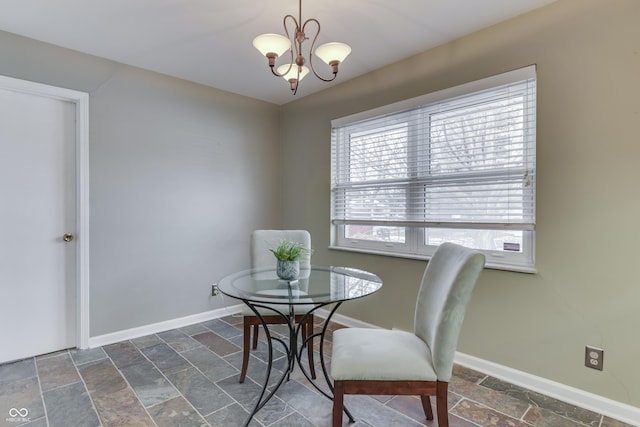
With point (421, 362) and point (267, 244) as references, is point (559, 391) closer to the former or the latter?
point (421, 362)

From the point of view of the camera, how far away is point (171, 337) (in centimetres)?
296

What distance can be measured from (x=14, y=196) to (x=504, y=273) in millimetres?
3527

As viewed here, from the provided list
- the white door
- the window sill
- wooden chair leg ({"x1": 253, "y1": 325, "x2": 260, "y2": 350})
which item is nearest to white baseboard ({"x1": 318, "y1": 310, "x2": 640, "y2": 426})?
the window sill

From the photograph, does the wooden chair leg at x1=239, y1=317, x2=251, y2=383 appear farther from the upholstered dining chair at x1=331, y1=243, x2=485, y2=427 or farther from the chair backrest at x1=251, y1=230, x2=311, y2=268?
the upholstered dining chair at x1=331, y1=243, x2=485, y2=427

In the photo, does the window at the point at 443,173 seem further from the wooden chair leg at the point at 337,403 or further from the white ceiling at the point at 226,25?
the wooden chair leg at the point at 337,403

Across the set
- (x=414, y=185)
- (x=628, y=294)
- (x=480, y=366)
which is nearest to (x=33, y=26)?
(x=414, y=185)

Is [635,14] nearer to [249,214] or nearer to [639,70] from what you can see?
[639,70]

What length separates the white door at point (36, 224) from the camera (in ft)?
8.00

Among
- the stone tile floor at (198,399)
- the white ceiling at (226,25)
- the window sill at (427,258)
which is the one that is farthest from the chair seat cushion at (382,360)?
the white ceiling at (226,25)

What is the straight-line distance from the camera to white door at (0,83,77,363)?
2.44 metres

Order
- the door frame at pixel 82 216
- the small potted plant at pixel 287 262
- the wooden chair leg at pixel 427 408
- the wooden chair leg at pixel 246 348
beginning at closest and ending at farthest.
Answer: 1. the wooden chair leg at pixel 427 408
2. the small potted plant at pixel 287 262
3. the wooden chair leg at pixel 246 348
4. the door frame at pixel 82 216

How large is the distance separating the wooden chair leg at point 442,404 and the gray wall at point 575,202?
3.44ft

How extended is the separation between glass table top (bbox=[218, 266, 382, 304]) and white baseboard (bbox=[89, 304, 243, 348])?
1.41 metres

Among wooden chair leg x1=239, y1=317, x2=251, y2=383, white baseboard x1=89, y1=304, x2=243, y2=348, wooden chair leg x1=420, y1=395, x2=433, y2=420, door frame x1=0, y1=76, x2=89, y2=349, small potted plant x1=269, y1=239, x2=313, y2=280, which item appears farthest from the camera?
white baseboard x1=89, y1=304, x2=243, y2=348
